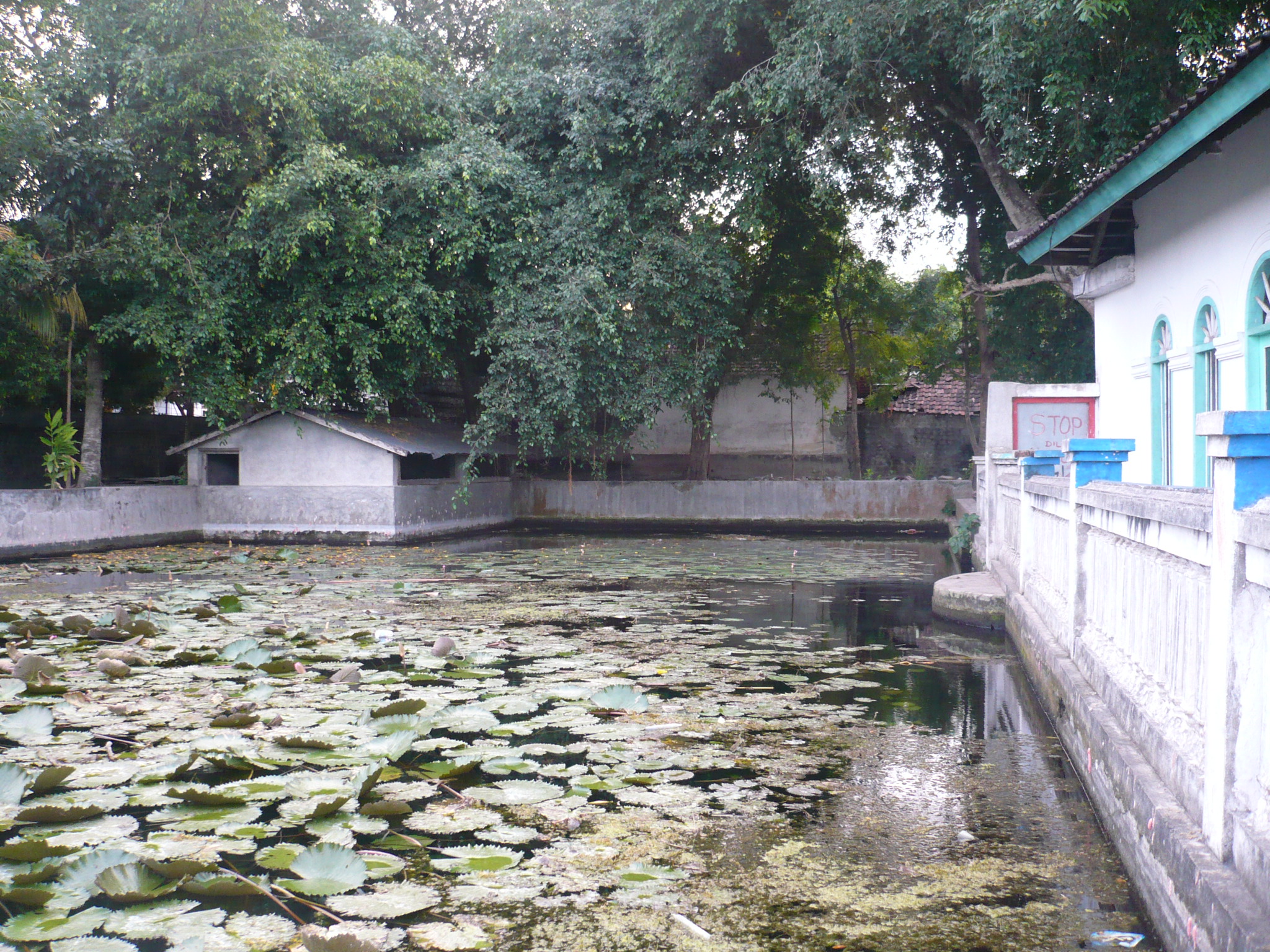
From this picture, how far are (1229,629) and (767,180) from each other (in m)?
14.5

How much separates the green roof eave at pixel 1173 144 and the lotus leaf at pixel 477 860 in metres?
5.06

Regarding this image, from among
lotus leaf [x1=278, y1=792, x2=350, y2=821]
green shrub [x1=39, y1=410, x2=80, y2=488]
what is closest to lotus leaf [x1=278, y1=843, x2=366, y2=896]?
lotus leaf [x1=278, y1=792, x2=350, y2=821]

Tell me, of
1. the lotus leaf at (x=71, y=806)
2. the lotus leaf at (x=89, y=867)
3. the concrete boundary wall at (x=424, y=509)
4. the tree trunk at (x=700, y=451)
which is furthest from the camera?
the tree trunk at (x=700, y=451)

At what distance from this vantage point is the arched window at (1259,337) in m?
6.39

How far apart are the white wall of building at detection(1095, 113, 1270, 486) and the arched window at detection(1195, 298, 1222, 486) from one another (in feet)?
0.20

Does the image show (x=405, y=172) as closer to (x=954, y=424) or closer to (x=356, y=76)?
(x=356, y=76)

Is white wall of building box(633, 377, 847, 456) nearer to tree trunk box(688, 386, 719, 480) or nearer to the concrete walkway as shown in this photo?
tree trunk box(688, 386, 719, 480)

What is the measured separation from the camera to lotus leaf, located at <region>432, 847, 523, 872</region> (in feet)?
9.84

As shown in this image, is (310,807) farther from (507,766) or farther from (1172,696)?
(1172,696)

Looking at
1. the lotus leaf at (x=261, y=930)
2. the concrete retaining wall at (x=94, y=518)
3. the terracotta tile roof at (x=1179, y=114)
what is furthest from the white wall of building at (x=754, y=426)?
the lotus leaf at (x=261, y=930)

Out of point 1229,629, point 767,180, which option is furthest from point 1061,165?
point 1229,629

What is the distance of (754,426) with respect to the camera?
2388 centimetres

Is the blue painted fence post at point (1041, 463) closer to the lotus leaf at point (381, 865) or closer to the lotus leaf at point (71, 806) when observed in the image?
the lotus leaf at point (381, 865)

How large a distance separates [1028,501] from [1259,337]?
175 cm
